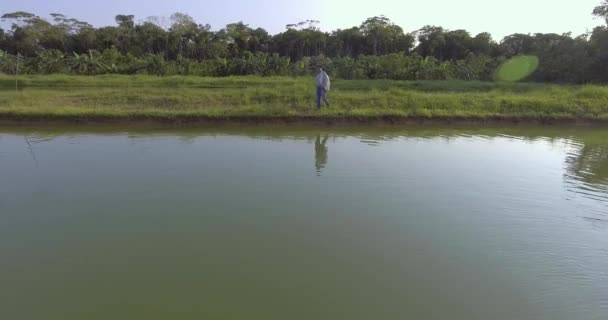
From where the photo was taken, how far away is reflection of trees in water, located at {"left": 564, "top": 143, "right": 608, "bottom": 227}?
5.26 meters

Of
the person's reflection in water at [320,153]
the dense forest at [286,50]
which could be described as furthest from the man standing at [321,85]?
the dense forest at [286,50]

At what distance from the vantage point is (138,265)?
145 inches

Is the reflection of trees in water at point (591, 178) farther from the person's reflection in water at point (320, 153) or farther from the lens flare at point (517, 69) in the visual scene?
the lens flare at point (517, 69)

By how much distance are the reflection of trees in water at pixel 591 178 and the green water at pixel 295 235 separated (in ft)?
0.11

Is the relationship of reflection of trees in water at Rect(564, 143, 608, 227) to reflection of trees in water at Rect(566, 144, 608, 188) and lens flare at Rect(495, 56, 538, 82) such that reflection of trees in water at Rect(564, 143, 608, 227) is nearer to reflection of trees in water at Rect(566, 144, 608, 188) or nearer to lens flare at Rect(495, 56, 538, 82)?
reflection of trees in water at Rect(566, 144, 608, 188)

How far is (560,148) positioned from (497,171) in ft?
11.1

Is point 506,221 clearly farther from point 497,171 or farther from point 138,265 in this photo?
point 138,265

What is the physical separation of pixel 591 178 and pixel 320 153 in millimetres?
4349

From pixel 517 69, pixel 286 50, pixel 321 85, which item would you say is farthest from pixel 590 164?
pixel 286 50

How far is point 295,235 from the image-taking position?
4320 mm

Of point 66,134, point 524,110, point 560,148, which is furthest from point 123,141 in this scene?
point 524,110

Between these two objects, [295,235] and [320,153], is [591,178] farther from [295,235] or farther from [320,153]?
[295,235]

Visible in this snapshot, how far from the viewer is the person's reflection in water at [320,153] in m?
6.95

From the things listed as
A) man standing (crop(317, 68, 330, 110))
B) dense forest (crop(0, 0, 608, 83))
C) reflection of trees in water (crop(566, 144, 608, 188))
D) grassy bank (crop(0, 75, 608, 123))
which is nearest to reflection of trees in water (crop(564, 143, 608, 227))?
reflection of trees in water (crop(566, 144, 608, 188))
